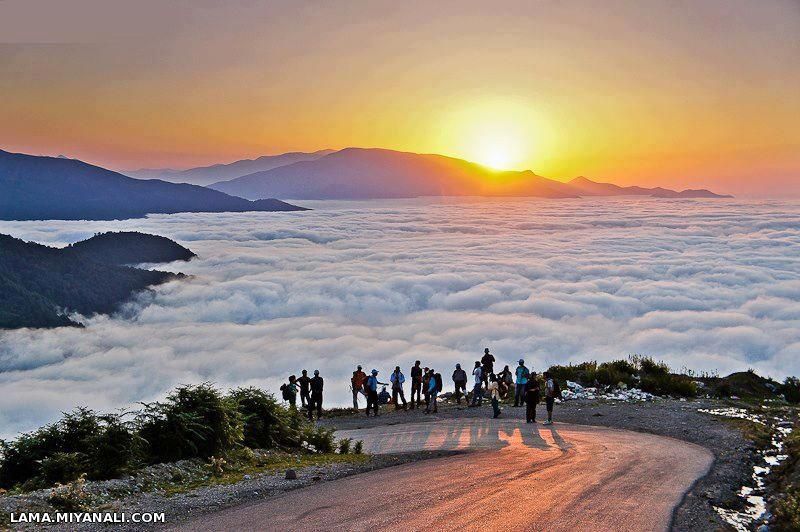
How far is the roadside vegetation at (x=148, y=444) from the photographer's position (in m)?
10.2

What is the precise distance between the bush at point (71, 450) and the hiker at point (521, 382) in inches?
438

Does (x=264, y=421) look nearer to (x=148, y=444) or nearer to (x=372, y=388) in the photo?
(x=148, y=444)

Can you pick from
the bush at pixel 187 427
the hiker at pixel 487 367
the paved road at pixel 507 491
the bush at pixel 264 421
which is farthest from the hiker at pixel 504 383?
the bush at pixel 187 427

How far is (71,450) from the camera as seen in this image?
424 inches

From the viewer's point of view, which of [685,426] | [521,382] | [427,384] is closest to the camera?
[685,426]

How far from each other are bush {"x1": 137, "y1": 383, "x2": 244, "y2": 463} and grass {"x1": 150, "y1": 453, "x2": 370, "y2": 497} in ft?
1.76

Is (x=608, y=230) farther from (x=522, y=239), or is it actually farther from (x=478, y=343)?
(x=478, y=343)

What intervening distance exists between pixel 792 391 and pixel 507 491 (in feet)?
57.1

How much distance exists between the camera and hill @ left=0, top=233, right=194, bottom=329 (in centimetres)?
9112

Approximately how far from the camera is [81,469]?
10141 millimetres

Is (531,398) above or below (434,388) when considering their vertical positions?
above

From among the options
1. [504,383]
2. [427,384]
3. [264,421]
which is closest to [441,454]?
[264,421]

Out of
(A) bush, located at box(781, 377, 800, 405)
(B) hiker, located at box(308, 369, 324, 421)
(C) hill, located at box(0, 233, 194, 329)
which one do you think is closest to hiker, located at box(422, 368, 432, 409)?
(B) hiker, located at box(308, 369, 324, 421)

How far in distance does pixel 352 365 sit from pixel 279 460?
49740mm
